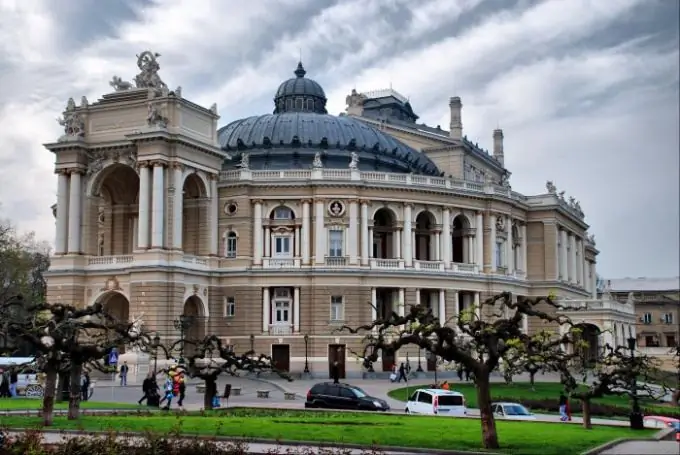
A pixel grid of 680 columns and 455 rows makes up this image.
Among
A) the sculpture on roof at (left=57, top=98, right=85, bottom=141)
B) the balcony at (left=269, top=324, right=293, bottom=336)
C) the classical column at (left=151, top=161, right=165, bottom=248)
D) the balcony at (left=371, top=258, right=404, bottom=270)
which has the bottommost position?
the balcony at (left=269, top=324, right=293, bottom=336)

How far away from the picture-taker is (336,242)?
245ft

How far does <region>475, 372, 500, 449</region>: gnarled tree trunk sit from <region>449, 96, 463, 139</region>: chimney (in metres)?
72.1

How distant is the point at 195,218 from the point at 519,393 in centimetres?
2936

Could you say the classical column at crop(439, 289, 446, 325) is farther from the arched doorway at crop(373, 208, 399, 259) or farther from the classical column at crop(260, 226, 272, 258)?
the classical column at crop(260, 226, 272, 258)

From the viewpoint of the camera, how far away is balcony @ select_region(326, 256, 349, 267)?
242 feet

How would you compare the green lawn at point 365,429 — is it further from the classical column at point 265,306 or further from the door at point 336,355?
the classical column at point 265,306

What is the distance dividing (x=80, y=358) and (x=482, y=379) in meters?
15.0

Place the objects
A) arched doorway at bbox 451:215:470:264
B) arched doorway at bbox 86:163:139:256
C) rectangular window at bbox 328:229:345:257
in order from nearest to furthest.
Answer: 1. rectangular window at bbox 328:229:345:257
2. arched doorway at bbox 86:163:139:256
3. arched doorway at bbox 451:215:470:264

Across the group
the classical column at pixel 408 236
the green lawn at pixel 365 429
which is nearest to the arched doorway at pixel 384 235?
the classical column at pixel 408 236

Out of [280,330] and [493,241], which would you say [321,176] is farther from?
[493,241]

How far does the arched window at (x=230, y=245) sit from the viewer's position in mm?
74812

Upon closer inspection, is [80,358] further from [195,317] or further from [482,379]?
[195,317]

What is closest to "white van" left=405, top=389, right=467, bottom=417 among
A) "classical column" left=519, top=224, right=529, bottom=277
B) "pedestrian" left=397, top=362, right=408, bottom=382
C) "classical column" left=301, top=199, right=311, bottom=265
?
"pedestrian" left=397, top=362, right=408, bottom=382

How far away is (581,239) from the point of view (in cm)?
10031
